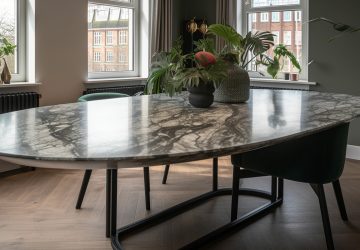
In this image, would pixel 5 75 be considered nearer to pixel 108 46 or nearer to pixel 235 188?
pixel 108 46

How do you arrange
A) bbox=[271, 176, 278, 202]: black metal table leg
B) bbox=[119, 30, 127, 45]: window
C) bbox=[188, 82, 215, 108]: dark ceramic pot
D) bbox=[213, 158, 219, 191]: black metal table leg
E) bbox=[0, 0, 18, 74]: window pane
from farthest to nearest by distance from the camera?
bbox=[119, 30, 127, 45]: window < bbox=[0, 0, 18, 74]: window pane < bbox=[213, 158, 219, 191]: black metal table leg < bbox=[271, 176, 278, 202]: black metal table leg < bbox=[188, 82, 215, 108]: dark ceramic pot

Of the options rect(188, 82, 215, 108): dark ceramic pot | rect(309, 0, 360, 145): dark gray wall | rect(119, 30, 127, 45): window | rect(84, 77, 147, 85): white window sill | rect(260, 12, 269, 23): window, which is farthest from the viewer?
rect(260, 12, 269, 23): window

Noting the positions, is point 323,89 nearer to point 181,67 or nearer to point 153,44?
point 153,44

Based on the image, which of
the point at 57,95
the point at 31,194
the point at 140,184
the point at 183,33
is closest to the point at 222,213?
the point at 140,184

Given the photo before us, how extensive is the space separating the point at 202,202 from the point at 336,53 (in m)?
2.66

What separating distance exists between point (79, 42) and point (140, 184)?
187 centimetres

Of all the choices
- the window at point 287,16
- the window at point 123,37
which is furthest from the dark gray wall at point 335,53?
the window at point 123,37

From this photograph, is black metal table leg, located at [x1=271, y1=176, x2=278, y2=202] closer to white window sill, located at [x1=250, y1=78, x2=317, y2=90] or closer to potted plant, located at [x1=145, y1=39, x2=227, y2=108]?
potted plant, located at [x1=145, y1=39, x2=227, y2=108]

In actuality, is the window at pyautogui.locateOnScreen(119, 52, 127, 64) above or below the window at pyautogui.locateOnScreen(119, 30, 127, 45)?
below

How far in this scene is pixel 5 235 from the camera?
2586mm

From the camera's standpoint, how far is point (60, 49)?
4.48 meters

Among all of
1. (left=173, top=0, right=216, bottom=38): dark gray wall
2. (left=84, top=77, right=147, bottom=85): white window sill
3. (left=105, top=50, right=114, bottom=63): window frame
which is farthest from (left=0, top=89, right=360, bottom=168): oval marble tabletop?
(left=173, top=0, right=216, bottom=38): dark gray wall

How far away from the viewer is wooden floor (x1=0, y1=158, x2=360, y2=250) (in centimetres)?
251

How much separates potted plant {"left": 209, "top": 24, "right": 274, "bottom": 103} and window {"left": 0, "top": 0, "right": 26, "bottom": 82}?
239cm
